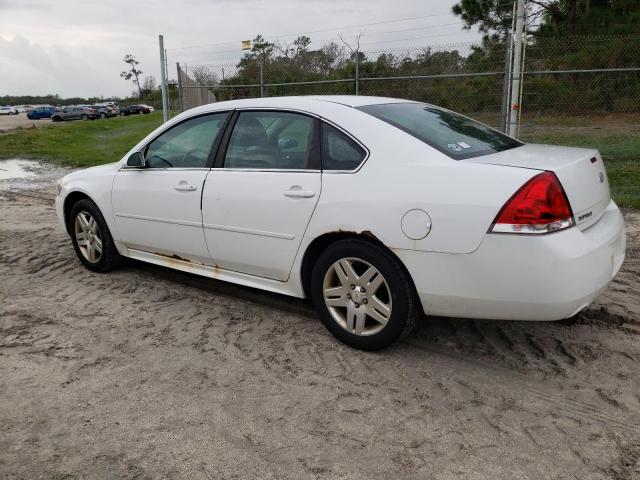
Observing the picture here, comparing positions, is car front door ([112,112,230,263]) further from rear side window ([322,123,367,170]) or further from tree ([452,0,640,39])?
tree ([452,0,640,39])

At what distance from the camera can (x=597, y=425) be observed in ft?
9.07

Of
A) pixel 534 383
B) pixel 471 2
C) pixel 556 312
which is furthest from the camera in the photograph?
pixel 471 2

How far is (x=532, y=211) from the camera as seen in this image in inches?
113

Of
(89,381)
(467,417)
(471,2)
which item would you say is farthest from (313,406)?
(471,2)

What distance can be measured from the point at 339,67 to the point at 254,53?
1892 mm

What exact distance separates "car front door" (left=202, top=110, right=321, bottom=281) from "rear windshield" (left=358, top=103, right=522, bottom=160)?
512 millimetres

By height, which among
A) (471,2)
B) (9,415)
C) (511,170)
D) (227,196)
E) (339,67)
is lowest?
(9,415)

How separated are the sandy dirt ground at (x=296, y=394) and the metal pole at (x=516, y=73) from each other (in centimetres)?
474

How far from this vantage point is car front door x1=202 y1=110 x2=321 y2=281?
11.9 feet

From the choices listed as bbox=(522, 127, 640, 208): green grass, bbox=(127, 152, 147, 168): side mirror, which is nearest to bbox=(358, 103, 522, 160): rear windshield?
bbox=(127, 152, 147, 168): side mirror

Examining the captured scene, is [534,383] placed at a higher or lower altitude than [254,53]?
lower

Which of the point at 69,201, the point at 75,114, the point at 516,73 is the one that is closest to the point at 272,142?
the point at 69,201

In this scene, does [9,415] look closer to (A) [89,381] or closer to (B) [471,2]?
(A) [89,381]

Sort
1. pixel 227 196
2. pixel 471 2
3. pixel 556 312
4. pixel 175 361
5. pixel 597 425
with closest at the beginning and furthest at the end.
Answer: pixel 597 425
pixel 556 312
pixel 175 361
pixel 227 196
pixel 471 2
